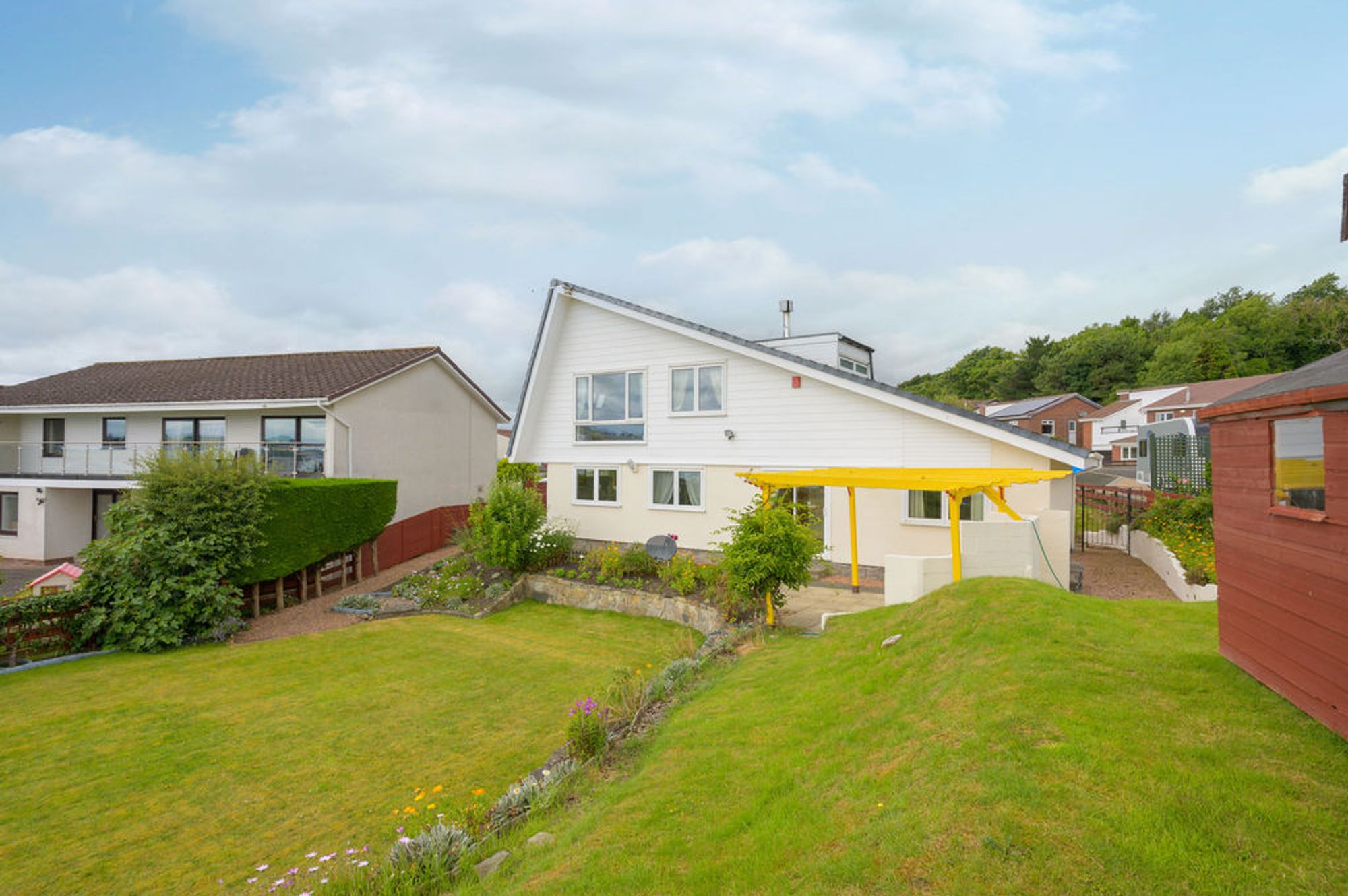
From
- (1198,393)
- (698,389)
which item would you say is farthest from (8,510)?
(1198,393)

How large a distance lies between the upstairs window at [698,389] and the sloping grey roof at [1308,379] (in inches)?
457

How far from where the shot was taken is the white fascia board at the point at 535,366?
18.6 meters

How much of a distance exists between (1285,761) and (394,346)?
29.6 m

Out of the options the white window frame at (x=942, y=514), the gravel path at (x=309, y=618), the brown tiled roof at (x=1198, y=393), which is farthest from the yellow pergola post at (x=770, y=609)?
the brown tiled roof at (x=1198, y=393)

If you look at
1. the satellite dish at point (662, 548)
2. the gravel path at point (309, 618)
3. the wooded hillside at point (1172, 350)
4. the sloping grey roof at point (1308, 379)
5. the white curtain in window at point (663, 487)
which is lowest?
the gravel path at point (309, 618)

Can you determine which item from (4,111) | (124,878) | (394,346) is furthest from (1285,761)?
(394,346)

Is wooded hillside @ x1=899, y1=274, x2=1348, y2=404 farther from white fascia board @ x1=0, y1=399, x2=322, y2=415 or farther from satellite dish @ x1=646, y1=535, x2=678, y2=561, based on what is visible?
white fascia board @ x1=0, y1=399, x2=322, y2=415

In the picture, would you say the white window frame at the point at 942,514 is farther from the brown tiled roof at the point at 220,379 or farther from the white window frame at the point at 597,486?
the brown tiled roof at the point at 220,379

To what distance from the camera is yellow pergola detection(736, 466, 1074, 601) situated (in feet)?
33.1

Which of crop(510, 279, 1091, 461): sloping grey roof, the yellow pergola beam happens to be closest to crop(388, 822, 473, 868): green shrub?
the yellow pergola beam

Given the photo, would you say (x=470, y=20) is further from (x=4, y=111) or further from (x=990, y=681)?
(x=990, y=681)

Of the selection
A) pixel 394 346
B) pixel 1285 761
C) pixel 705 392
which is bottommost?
pixel 1285 761

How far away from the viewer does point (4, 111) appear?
15008mm

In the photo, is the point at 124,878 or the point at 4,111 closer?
the point at 124,878
